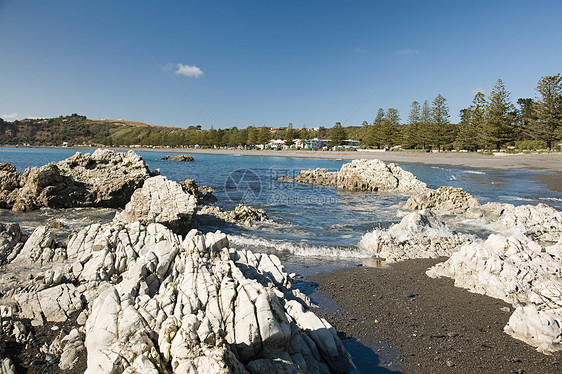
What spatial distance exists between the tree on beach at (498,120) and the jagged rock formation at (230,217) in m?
65.7

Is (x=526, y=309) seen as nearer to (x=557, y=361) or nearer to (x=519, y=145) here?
(x=557, y=361)

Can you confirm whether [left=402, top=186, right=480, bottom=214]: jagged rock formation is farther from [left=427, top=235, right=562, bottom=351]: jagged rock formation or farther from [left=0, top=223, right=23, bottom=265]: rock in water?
[left=0, top=223, right=23, bottom=265]: rock in water

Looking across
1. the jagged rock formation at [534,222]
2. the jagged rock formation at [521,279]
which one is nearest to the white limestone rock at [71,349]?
the jagged rock formation at [521,279]

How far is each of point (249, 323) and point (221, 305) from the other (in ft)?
1.86

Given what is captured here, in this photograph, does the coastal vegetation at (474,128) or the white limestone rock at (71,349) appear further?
the coastal vegetation at (474,128)

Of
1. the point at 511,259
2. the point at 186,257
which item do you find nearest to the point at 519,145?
the point at 511,259

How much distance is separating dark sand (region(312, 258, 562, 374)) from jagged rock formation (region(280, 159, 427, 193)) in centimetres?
1697

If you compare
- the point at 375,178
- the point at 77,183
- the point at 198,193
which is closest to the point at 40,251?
the point at 77,183

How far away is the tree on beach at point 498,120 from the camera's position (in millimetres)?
63188

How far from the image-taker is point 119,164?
16281 millimetres

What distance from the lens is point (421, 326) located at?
5.42 metres

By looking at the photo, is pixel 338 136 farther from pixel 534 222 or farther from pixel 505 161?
pixel 534 222

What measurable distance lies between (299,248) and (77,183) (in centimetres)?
1169

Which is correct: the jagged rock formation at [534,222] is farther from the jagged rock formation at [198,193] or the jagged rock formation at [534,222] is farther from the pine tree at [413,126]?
the pine tree at [413,126]
